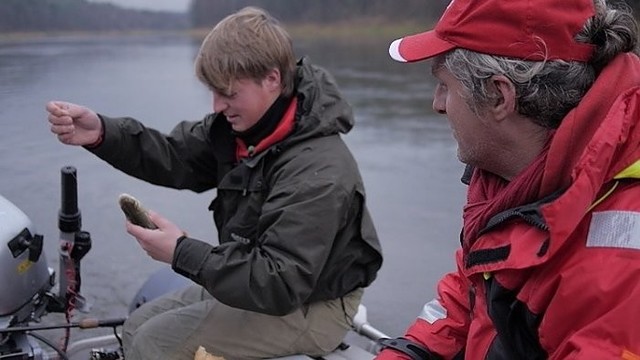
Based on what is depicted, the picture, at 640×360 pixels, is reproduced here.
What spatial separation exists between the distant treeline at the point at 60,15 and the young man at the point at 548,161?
11.7 meters

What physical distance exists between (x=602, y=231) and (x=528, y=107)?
0.32m

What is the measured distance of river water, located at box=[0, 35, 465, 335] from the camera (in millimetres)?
5078

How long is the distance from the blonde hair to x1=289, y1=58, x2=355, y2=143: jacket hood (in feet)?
0.17

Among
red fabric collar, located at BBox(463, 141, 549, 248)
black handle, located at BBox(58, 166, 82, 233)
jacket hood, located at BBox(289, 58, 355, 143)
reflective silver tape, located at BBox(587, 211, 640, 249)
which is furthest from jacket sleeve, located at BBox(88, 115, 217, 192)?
reflective silver tape, located at BBox(587, 211, 640, 249)

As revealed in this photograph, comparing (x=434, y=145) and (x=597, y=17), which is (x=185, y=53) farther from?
(x=597, y=17)

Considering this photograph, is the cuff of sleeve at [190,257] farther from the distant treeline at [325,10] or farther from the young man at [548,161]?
the distant treeline at [325,10]

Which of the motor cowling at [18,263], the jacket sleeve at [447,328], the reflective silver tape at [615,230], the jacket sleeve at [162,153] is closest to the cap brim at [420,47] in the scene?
the reflective silver tape at [615,230]

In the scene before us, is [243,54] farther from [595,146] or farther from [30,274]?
[595,146]

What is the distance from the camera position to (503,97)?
169 cm

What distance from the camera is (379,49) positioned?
25.1m

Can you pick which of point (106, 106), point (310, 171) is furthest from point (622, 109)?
point (106, 106)

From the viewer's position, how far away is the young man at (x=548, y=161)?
1493 millimetres

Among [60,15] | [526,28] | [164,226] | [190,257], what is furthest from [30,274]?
[60,15]

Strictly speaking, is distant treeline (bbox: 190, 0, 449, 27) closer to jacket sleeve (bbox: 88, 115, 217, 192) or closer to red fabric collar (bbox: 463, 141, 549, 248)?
jacket sleeve (bbox: 88, 115, 217, 192)
